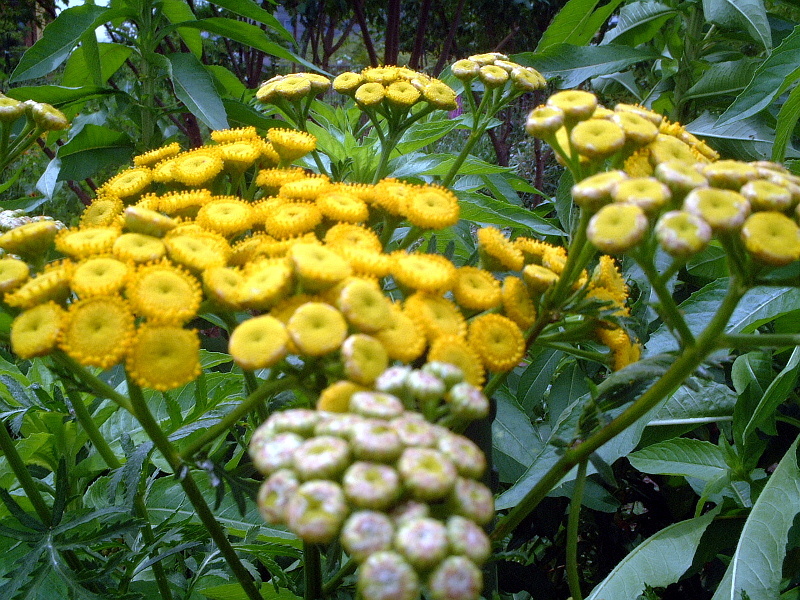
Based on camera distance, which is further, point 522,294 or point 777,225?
point 522,294

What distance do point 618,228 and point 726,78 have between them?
5.00 ft

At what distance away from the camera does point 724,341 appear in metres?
0.86

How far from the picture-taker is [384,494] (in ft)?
1.99

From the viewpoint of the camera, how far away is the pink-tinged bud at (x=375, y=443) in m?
0.63

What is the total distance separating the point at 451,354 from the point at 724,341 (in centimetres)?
Result: 33

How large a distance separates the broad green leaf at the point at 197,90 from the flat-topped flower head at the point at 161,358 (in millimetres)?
1034

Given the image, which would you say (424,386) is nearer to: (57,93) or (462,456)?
(462,456)

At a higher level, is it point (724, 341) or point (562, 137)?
point (562, 137)

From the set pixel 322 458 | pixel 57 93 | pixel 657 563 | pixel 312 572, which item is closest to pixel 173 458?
pixel 312 572

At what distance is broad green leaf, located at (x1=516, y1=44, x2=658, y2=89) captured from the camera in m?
2.09

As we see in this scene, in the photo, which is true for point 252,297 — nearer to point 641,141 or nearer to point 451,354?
point 451,354

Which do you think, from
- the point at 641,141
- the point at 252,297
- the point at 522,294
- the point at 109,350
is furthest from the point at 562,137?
the point at 109,350

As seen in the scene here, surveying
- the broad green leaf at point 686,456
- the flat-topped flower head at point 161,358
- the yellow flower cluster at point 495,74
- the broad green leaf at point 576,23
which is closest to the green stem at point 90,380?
the flat-topped flower head at point 161,358

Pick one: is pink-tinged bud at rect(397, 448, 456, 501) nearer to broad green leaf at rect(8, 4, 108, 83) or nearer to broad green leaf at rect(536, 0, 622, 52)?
broad green leaf at rect(8, 4, 108, 83)
